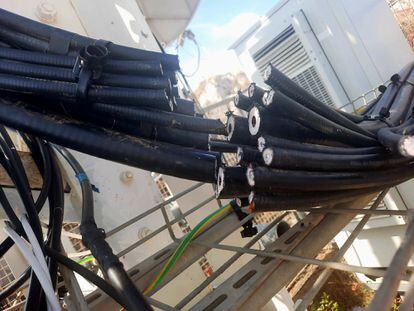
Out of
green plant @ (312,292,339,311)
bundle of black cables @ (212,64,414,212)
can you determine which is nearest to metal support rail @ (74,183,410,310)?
bundle of black cables @ (212,64,414,212)

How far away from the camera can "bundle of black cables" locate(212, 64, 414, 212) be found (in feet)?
1.90

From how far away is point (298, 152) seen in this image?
23.0 inches

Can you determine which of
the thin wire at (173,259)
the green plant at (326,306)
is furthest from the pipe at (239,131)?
the green plant at (326,306)

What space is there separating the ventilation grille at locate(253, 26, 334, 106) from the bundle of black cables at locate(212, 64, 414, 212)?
1466 millimetres

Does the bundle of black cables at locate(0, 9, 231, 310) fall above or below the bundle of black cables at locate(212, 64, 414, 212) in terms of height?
above

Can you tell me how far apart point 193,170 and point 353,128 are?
1.29ft

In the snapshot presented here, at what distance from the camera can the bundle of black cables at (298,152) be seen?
581 mm

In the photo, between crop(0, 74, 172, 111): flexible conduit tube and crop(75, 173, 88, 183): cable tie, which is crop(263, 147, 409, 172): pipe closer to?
crop(0, 74, 172, 111): flexible conduit tube

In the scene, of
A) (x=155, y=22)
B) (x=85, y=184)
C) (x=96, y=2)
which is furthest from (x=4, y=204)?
(x=155, y=22)

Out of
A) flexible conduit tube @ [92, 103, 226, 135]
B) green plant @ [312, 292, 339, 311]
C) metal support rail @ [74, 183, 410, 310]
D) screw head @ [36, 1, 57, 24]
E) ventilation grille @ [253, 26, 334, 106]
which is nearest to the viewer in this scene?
flexible conduit tube @ [92, 103, 226, 135]

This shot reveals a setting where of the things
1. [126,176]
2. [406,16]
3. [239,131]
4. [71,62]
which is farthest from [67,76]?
[406,16]

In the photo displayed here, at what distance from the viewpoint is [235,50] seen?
2627mm

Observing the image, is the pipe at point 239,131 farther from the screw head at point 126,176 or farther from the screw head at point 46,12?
the screw head at point 46,12

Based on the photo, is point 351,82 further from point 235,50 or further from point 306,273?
point 306,273
